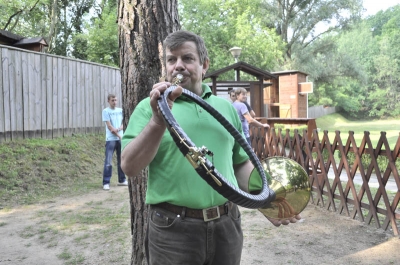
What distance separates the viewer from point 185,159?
1.62m

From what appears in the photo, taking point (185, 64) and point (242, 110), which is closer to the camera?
point (185, 64)

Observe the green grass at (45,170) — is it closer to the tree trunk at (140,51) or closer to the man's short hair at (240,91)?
the man's short hair at (240,91)

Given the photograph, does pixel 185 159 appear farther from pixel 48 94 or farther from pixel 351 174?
pixel 48 94

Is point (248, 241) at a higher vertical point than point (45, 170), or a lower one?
lower

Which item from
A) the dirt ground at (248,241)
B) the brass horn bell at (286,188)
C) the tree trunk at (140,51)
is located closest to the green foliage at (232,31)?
the dirt ground at (248,241)

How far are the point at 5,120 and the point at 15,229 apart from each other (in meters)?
4.11

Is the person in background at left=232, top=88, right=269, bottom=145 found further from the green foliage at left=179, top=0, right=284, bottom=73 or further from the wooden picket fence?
the green foliage at left=179, top=0, right=284, bottom=73

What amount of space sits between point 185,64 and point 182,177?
1.76 feet

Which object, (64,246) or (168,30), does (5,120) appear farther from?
(168,30)

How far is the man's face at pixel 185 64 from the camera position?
1716 millimetres

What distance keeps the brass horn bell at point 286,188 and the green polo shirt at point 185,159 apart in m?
0.34

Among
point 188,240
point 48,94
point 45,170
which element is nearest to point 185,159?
point 188,240

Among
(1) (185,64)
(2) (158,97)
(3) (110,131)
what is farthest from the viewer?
(3) (110,131)

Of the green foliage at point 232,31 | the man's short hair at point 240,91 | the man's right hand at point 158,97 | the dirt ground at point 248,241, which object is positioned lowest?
the dirt ground at point 248,241
